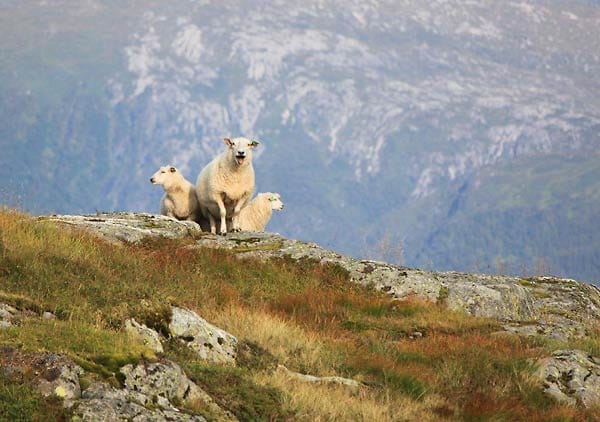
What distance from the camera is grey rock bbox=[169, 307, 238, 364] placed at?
38.9ft

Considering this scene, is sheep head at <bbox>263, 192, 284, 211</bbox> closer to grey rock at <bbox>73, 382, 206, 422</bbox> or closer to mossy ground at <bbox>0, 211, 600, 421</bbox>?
mossy ground at <bbox>0, 211, 600, 421</bbox>

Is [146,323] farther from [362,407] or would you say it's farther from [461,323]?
[461,323]

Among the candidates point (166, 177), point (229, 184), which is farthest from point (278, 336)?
point (166, 177)

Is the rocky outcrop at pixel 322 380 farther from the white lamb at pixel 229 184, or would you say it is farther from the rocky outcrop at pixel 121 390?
the white lamb at pixel 229 184

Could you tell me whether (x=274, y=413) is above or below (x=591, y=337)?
above

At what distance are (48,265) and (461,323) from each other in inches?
279

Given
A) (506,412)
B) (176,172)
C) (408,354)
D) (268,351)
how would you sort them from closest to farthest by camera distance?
(506,412)
(268,351)
(408,354)
(176,172)

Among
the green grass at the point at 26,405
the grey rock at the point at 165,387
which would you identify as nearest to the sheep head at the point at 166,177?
the grey rock at the point at 165,387

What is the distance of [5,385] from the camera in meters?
8.94

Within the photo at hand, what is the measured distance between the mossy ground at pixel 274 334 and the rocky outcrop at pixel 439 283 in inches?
30.7

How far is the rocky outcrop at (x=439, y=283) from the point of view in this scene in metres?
20.0

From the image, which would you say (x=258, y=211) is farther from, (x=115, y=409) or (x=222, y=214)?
(x=115, y=409)

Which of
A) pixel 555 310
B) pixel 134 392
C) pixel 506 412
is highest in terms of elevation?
pixel 134 392

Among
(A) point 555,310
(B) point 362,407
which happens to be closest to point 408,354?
(B) point 362,407
